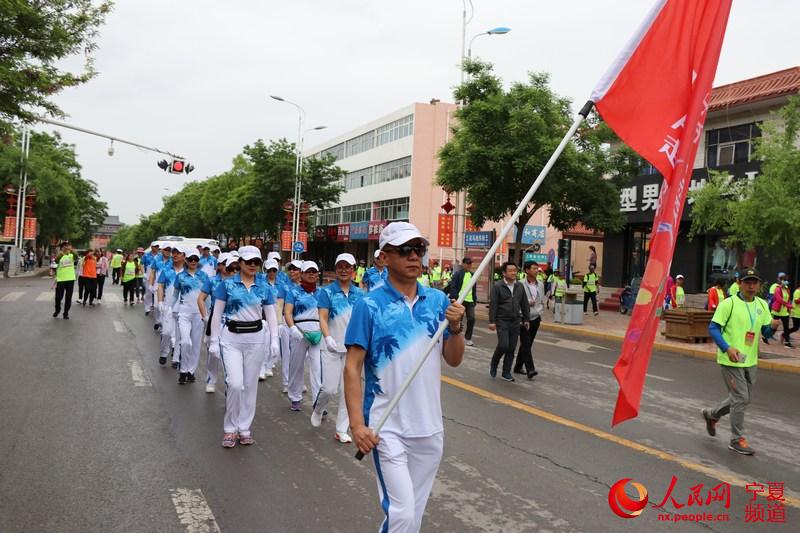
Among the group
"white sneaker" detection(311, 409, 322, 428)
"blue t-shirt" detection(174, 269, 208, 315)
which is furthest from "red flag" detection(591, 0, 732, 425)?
"blue t-shirt" detection(174, 269, 208, 315)

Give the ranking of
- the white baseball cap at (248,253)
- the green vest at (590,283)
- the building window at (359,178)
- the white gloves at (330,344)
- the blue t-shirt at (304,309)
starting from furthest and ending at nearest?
the building window at (359,178) < the green vest at (590,283) < the blue t-shirt at (304,309) < the white gloves at (330,344) < the white baseball cap at (248,253)

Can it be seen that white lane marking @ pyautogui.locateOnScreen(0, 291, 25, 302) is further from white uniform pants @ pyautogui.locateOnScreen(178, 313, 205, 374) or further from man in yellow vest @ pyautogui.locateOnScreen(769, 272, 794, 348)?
man in yellow vest @ pyautogui.locateOnScreen(769, 272, 794, 348)

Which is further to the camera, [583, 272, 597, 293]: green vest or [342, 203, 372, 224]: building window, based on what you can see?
[342, 203, 372, 224]: building window

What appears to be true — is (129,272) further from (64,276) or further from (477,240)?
(477,240)

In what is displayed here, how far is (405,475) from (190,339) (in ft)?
22.0

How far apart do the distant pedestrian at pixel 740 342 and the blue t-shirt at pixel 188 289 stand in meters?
6.62

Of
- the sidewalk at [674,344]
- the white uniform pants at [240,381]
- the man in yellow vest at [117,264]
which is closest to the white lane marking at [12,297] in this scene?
the man in yellow vest at [117,264]

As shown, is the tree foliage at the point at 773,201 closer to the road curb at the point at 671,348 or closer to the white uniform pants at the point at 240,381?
the road curb at the point at 671,348

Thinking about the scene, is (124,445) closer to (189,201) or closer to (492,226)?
(492,226)

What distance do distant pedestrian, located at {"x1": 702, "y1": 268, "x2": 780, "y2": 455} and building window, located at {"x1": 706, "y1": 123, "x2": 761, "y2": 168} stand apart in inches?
787

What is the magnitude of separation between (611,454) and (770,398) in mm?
5038

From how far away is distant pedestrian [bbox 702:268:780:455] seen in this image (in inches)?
255

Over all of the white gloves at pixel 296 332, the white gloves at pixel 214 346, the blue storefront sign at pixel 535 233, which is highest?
the blue storefront sign at pixel 535 233

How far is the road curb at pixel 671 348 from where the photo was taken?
1320 centimetres
